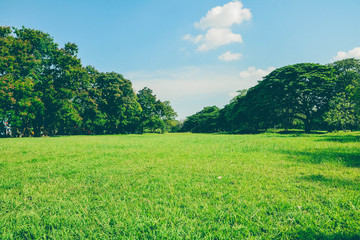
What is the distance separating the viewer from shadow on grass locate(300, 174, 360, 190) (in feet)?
10.1

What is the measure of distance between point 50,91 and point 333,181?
35944 mm

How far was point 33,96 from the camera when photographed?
27250 mm

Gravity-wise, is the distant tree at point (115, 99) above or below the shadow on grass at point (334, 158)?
above

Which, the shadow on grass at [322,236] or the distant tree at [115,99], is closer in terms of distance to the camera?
the shadow on grass at [322,236]

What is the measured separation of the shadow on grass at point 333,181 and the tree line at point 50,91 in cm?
3315

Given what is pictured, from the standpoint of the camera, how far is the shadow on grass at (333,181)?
10.1 feet

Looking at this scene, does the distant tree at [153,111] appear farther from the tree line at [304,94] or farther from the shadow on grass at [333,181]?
the shadow on grass at [333,181]

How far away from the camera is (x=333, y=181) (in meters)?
3.36

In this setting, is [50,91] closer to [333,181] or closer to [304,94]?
[333,181]

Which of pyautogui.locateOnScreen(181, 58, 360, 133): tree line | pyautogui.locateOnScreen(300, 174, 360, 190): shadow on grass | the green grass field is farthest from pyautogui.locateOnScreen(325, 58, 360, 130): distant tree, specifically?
the green grass field

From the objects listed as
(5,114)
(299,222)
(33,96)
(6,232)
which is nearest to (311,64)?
(299,222)

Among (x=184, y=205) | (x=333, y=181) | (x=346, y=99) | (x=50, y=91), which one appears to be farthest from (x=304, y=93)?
(x=50, y=91)

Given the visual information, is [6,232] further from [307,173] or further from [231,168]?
[307,173]

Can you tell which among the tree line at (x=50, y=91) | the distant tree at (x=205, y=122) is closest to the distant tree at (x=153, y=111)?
the tree line at (x=50, y=91)
